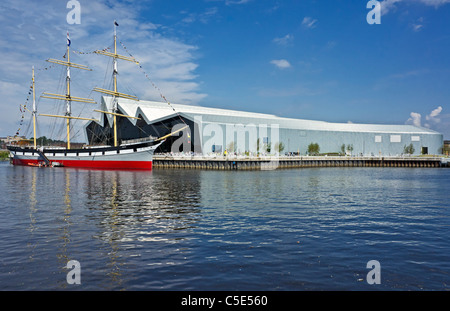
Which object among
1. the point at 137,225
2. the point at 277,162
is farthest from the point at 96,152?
the point at 137,225

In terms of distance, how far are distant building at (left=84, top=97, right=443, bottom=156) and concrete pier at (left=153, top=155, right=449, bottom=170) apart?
32.9ft

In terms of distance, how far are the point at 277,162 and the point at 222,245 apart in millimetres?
70536

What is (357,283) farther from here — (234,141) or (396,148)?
(396,148)

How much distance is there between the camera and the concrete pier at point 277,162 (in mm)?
75375

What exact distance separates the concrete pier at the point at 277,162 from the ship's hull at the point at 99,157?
44.1 feet

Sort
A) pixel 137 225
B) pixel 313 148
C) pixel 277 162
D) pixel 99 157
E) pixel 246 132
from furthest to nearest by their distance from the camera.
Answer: pixel 313 148
pixel 246 132
pixel 277 162
pixel 99 157
pixel 137 225

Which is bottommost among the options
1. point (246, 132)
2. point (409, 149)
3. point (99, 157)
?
point (99, 157)

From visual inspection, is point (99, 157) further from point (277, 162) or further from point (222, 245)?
point (222, 245)

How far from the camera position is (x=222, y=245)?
13.7 m

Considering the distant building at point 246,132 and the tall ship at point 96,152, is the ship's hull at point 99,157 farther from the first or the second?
the distant building at point 246,132

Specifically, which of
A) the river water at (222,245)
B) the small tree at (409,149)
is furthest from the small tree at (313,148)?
the river water at (222,245)

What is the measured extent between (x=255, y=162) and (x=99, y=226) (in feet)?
200

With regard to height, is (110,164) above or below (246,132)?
below
